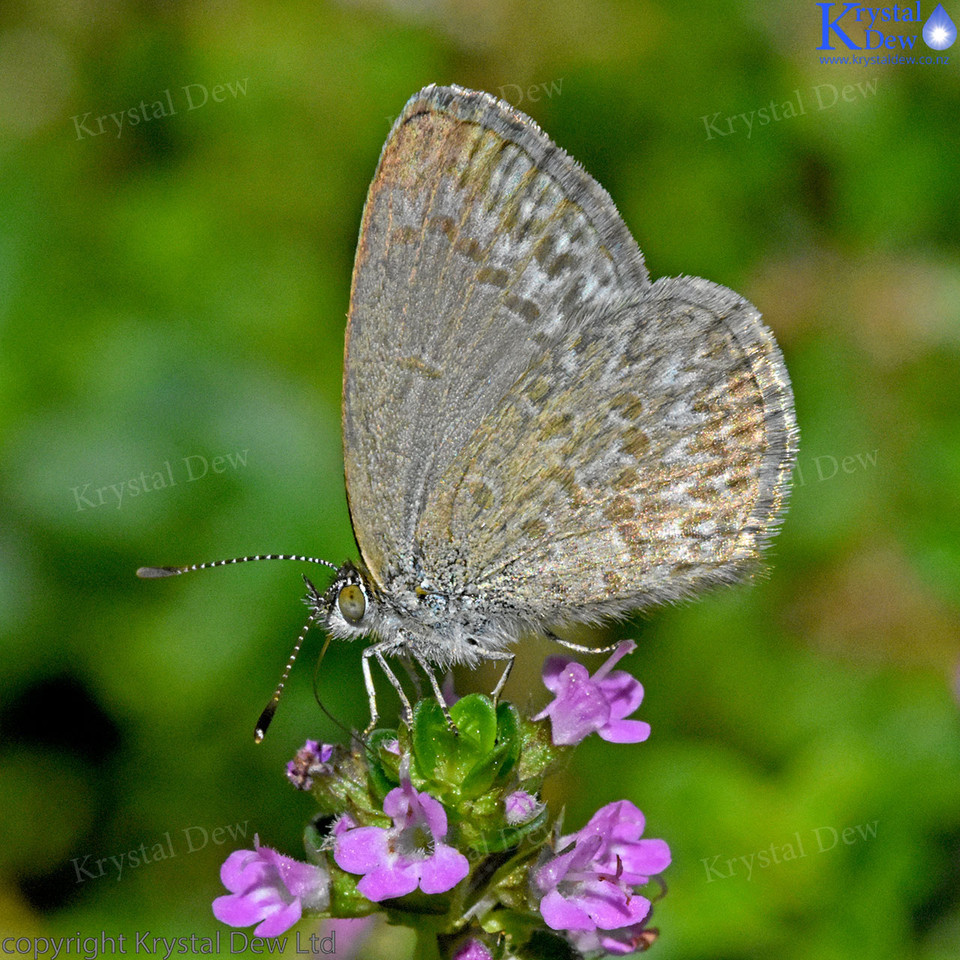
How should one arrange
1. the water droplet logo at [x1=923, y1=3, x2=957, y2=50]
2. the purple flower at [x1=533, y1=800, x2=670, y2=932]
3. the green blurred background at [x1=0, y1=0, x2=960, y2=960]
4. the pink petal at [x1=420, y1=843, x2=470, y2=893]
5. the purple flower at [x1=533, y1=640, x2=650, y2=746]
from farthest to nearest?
the water droplet logo at [x1=923, y1=3, x2=957, y2=50], the green blurred background at [x1=0, y1=0, x2=960, y2=960], the purple flower at [x1=533, y1=640, x2=650, y2=746], the purple flower at [x1=533, y1=800, x2=670, y2=932], the pink petal at [x1=420, y1=843, x2=470, y2=893]

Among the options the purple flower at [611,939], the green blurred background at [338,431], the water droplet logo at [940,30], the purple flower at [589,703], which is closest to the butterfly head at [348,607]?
the purple flower at [589,703]

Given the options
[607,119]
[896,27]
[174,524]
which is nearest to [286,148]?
[607,119]

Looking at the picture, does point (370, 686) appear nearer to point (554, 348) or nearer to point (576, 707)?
point (576, 707)

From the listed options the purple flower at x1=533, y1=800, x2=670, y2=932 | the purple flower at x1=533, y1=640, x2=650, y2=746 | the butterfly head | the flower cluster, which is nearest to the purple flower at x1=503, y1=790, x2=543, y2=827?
the flower cluster

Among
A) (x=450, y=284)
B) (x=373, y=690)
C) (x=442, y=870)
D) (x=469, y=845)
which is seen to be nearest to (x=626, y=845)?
(x=469, y=845)

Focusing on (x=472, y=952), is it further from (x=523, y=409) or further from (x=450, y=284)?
(x=450, y=284)

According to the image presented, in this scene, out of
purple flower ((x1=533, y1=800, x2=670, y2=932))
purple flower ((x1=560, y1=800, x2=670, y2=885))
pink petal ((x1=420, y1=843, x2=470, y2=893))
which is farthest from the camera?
purple flower ((x1=560, y1=800, x2=670, y2=885))

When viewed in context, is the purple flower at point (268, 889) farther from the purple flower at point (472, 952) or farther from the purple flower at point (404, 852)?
the purple flower at point (472, 952)

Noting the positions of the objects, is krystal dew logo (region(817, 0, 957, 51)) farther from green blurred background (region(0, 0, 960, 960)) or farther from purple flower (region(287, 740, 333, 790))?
purple flower (region(287, 740, 333, 790))
